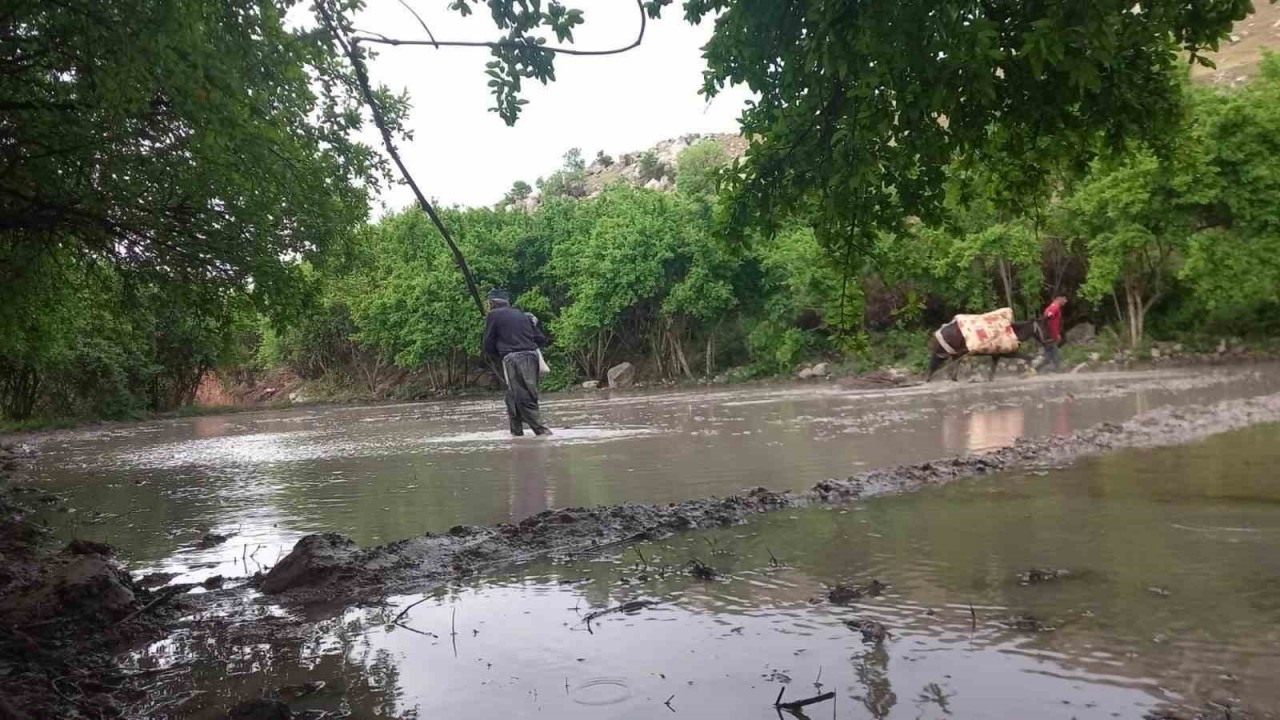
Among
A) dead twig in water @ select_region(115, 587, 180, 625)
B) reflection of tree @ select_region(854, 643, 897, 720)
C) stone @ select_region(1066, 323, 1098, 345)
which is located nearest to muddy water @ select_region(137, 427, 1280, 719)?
reflection of tree @ select_region(854, 643, 897, 720)

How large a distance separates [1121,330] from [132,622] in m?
26.8

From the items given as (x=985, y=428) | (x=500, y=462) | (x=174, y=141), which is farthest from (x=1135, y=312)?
(x=174, y=141)

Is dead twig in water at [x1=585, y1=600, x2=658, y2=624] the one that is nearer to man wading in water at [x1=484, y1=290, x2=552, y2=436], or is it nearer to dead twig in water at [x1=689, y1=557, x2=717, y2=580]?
dead twig in water at [x1=689, y1=557, x2=717, y2=580]

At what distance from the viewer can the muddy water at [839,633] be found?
8.38 ft

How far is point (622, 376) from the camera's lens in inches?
1377

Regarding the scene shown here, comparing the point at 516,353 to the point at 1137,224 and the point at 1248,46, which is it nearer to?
the point at 1137,224

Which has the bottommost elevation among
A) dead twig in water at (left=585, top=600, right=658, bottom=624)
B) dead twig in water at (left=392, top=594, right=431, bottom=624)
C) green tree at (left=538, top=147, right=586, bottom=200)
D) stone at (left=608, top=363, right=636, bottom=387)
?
dead twig in water at (left=392, top=594, right=431, bottom=624)

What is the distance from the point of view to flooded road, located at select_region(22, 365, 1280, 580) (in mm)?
6148

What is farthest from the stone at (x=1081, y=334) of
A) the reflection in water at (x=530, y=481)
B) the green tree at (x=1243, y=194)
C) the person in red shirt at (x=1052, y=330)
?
the reflection in water at (x=530, y=481)

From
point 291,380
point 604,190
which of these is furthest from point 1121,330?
point 291,380

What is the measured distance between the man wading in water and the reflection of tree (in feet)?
31.2

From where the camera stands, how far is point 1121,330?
998 inches

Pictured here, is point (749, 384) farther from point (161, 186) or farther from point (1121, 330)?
point (161, 186)

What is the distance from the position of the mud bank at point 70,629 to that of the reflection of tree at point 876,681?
2.22 metres
